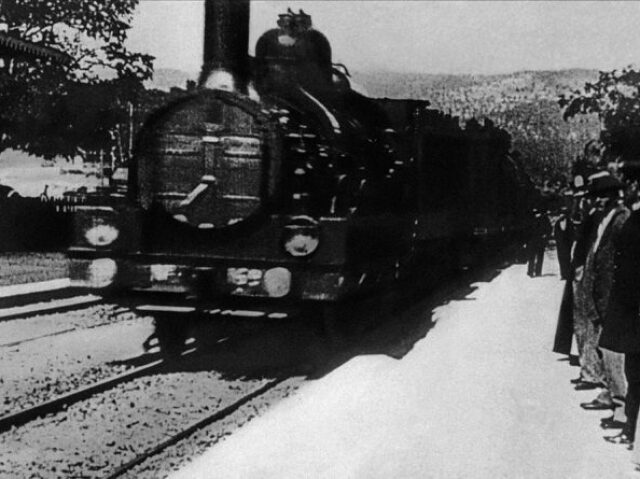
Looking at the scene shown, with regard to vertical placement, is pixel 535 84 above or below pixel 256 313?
above

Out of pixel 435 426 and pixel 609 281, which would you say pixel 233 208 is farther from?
pixel 609 281

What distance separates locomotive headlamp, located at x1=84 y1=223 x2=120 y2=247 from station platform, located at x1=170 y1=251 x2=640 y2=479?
5.94 feet

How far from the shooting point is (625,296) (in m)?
4.30

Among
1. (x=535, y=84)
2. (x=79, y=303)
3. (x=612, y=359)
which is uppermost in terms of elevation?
(x=535, y=84)

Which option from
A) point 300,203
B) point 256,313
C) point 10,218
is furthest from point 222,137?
point 10,218

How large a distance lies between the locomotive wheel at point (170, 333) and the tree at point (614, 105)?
3.35m

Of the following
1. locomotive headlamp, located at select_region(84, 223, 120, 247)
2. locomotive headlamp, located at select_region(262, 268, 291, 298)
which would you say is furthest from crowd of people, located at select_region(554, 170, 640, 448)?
locomotive headlamp, located at select_region(84, 223, 120, 247)

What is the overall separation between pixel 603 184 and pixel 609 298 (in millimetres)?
929

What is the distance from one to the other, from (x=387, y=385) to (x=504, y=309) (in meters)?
3.94

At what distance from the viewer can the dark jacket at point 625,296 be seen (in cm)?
425

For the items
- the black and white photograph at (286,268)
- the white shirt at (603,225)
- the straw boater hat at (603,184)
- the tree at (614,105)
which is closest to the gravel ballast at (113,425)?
the black and white photograph at (286,268)

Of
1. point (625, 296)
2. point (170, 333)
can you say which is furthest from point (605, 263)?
point (170, 333)

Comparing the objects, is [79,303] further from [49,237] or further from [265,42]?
[265,42]

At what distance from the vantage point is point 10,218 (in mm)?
11383
